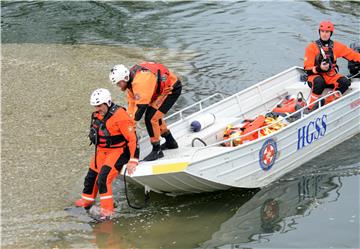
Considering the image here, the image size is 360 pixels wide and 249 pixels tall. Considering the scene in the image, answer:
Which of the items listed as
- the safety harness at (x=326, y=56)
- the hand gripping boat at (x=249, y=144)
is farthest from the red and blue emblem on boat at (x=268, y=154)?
the safety harness at (x=326, y=56)

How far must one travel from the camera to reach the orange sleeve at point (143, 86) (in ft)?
25.0

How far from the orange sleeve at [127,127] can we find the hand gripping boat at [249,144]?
0.26 meters

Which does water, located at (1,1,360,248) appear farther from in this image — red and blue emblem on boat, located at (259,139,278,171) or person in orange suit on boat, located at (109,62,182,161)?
person in orange suit on boat, located at (109,62,182,161)

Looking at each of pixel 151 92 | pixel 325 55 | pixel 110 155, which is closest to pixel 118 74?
pixel 151 92

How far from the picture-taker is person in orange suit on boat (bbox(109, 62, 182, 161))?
7.62 metres

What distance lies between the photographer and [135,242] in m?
7.28

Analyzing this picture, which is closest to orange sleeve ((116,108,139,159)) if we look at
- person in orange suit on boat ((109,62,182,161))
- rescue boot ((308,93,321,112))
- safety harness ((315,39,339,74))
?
person in orange suit on boat ((109,62,182,161))

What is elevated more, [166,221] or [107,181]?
[107,181]

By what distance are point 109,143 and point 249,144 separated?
174cm

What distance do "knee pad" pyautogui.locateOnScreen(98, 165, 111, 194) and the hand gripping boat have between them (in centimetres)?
29

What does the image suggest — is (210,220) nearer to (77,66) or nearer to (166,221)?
(166,221)

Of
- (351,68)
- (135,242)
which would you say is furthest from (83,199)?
(351,68)

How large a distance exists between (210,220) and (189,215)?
0.88 ft

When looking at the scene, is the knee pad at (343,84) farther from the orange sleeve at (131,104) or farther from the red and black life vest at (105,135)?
the red and black life vest at (105,135)
